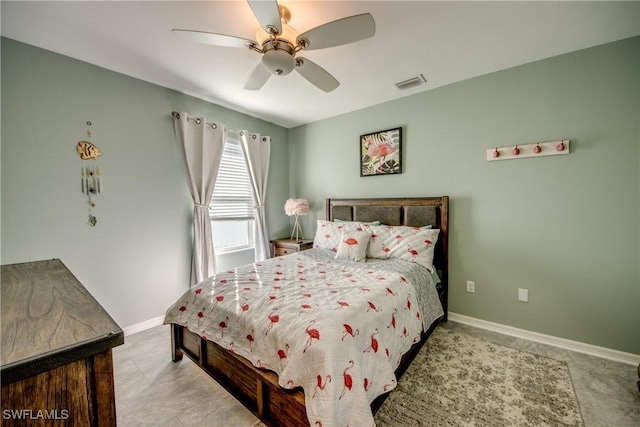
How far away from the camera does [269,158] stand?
3.89 m

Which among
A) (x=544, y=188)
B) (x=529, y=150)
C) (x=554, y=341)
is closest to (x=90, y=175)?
(x=529, y=150)

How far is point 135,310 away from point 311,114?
3.17 m

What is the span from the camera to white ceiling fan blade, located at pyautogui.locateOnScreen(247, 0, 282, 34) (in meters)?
1.30

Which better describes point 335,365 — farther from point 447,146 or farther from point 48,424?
point 447,146

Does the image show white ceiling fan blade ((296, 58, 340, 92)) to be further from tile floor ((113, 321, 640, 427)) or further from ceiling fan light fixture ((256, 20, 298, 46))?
tile floor ((113, 321, 640, 427))

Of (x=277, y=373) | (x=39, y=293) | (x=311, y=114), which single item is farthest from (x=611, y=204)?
(x=39, y=293)

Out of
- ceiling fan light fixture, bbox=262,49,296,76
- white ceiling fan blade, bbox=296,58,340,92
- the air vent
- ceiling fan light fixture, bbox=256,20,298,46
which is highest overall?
the air vent

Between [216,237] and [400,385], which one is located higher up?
[216,237]

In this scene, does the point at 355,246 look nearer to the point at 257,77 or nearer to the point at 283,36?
the point at 257,77

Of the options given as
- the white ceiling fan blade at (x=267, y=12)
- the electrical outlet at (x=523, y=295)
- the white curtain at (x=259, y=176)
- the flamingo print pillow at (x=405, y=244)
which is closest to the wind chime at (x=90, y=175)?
the white curtain at (x=259, y=176)

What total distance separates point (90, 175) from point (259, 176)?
1.87 m

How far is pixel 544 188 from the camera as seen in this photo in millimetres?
2283

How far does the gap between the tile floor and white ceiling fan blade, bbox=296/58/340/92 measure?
237 cm

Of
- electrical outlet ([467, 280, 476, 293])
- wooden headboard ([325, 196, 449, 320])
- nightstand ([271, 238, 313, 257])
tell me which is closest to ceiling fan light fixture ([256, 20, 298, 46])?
wooden headboard ([325, 196, 449, 320])
